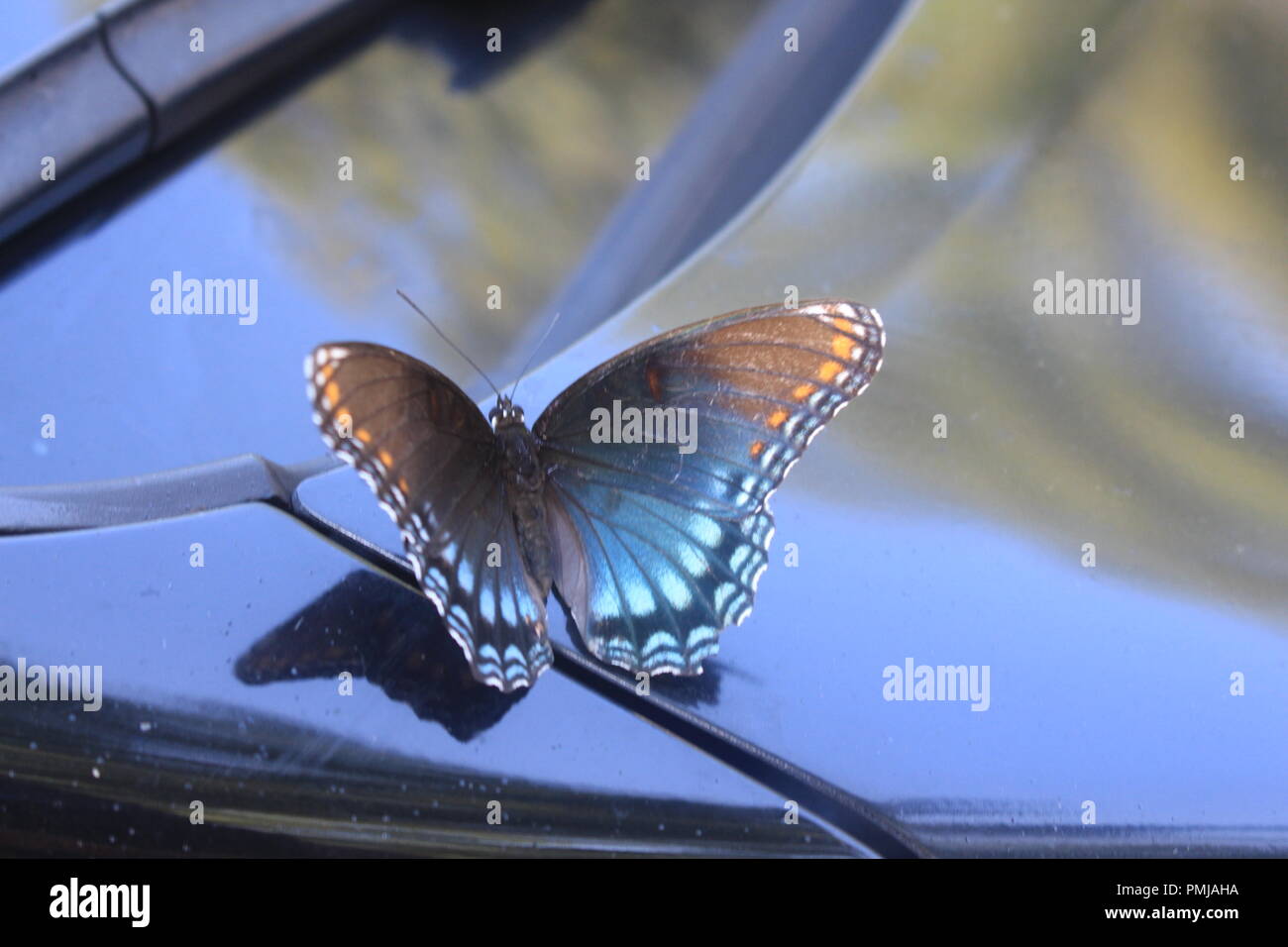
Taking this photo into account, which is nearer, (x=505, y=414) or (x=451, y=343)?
(x=505, y=414)

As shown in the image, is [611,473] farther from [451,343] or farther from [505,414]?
[451,343]

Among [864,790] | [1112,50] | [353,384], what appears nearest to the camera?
[864,790]

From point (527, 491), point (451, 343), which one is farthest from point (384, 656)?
point (451, 343)

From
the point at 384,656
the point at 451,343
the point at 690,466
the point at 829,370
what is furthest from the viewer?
the point at 451,343

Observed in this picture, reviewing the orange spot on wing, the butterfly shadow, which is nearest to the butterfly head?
the butterfly shadow

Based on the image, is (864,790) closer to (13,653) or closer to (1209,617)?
(1209,617)

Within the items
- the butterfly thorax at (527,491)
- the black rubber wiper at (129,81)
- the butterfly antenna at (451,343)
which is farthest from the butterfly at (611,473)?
the black rubber wiper at (129,81)

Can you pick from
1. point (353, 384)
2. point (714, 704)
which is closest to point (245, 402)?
point (353, 384)

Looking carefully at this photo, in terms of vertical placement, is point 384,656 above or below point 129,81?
below

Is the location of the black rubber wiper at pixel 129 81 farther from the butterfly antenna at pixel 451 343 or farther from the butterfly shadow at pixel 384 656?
the butterfly shadow at pixel 384 656
